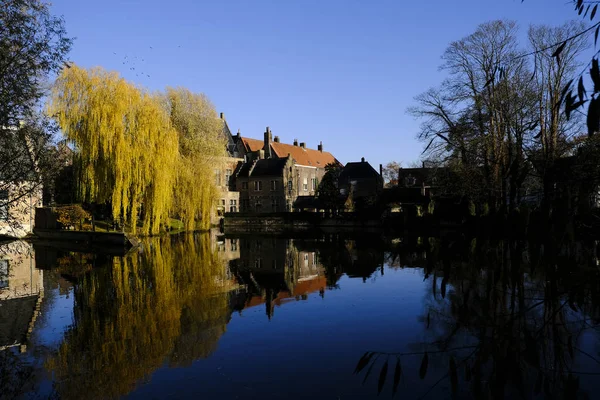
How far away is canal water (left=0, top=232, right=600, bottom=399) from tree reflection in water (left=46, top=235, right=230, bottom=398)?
36 mm

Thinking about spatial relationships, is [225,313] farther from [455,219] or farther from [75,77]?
[455,219]

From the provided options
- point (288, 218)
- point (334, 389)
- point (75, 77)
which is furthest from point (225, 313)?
point (288, 218)

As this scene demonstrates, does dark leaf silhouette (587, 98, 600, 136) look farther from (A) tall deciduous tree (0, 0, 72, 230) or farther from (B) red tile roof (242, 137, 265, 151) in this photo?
(B) red tile roof (242, 137, 265, 151)

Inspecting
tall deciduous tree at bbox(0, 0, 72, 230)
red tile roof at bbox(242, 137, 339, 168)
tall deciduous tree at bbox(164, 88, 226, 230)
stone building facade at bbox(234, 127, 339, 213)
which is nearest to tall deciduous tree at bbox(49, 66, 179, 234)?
tall deciduous tree at bbox(164, 88, 226, 230)

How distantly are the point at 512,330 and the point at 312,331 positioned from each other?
3.51 metres

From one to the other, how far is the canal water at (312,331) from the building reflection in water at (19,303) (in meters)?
0.05

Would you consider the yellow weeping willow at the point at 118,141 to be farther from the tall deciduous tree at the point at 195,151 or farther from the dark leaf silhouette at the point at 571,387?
the dark leaf silhouette at the point at 571,387

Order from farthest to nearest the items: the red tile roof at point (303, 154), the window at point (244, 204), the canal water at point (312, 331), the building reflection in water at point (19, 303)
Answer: the red tile roof at point (303, 154) → the window at point (244, 204) → the building reflection in water at point (19, 303) → the canal water at point (312, 331)

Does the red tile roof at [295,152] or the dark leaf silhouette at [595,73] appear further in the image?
the red tile roof at [295,152]

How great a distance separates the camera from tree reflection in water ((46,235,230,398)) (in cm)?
648

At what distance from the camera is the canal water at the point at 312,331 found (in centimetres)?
450

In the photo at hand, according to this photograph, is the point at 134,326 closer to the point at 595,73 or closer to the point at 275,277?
the point at 275,277

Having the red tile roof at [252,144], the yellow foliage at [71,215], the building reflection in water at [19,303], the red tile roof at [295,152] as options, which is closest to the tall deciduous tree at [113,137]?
the yellow foliage at [71,215]

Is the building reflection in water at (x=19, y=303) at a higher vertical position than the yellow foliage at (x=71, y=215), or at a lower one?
lower
